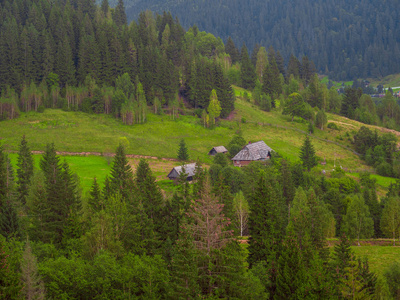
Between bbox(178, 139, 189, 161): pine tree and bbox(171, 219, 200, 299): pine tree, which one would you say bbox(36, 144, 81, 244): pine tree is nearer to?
bbox(171, 219, 200, 299): pine tree

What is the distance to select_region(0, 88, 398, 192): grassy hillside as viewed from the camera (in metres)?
96.2

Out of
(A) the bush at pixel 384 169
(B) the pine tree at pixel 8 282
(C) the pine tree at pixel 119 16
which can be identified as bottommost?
(B) the pine tree at pixel 8 282

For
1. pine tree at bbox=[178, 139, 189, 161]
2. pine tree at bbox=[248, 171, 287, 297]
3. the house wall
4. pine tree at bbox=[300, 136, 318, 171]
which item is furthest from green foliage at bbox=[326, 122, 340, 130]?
pine tree at bbox=[248, 171, 287, 297]

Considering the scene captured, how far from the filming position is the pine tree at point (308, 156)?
316ft

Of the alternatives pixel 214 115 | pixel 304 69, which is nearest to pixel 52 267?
pixel 214 115

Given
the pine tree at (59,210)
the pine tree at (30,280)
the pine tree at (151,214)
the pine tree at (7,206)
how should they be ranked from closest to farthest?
the pine tree at (30,280)
the pine tree at (151,214)
the pine tree at (7,206)
the pine tree at (59,210)

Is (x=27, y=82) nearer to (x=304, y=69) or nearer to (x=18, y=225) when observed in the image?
(x=18, y=225)

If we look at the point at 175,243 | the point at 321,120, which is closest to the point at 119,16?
the point at 321,120

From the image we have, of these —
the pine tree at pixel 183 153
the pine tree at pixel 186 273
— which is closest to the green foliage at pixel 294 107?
the pine tree at pixel 183 153

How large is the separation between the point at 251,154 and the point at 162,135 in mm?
25054

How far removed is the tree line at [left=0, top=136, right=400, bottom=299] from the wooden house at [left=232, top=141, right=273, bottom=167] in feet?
72.2

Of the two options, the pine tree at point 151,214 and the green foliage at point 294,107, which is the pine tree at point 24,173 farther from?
the green foliage at point 294,107

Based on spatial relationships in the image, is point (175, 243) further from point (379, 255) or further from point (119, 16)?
point (119, 16)

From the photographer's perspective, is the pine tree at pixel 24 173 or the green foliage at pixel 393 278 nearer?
the green foliage at pixel 393 278
